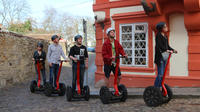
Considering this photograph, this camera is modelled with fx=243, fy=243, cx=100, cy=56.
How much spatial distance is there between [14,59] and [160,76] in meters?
7.78

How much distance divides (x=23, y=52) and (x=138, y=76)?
6.79 meters

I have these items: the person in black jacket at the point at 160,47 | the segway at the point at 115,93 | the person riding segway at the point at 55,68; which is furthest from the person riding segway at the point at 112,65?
the person riding segway at the point at 55,68

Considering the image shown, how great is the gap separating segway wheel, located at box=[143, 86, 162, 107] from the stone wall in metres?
6.23

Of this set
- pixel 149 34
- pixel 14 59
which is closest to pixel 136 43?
pixel 149 34

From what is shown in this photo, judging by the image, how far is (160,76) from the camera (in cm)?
553

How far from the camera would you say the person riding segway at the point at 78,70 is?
652 cm

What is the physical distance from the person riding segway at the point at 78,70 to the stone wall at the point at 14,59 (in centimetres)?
414

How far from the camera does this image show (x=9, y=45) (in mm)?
10602

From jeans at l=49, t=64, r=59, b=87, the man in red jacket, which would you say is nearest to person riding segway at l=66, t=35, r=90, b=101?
the man in red jacket

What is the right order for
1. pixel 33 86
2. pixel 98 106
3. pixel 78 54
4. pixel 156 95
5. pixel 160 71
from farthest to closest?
pixel 33 86
pixel 78 54
pixel 98 106
pixel 160 71
pixel 156 95

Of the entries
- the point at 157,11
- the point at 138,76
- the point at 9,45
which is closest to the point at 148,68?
the point at 138,76

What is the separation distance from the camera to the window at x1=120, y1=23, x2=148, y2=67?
8852 millimetres

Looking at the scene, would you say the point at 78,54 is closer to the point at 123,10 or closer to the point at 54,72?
the point at 54,72

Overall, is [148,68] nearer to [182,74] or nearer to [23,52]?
[182,74]
